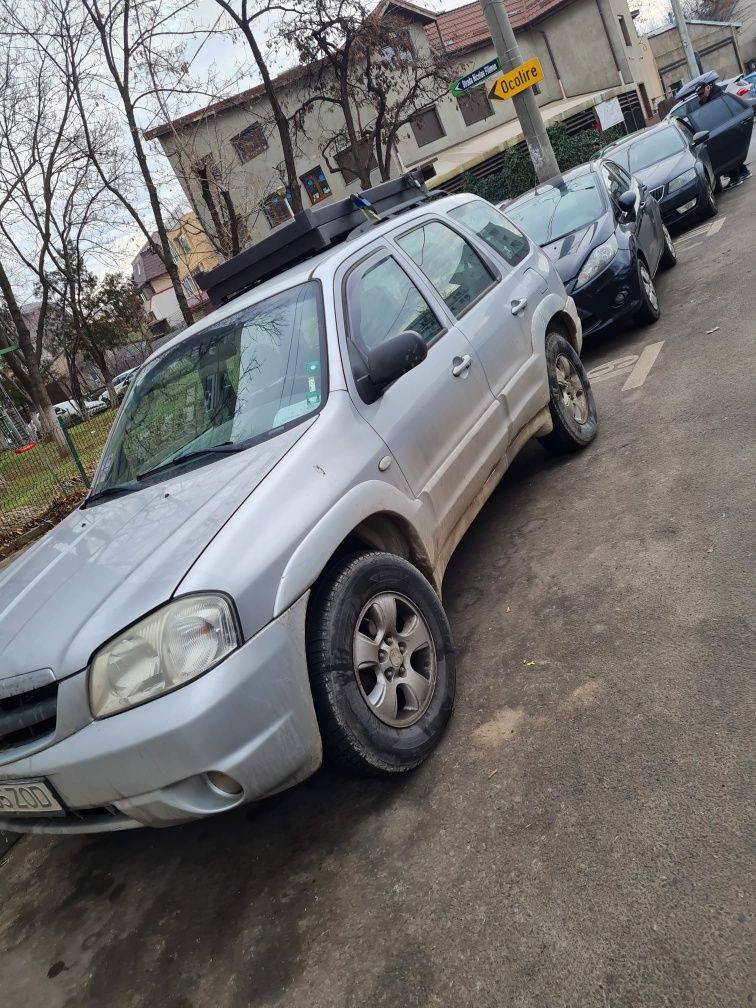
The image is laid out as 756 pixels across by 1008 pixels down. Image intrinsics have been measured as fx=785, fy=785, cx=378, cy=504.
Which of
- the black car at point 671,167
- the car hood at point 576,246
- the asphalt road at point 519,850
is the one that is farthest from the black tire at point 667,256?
the asphalt road at point 519,850

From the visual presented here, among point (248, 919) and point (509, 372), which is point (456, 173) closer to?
point (509, 372)

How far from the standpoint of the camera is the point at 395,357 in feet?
10.2

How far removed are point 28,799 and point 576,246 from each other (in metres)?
6.86

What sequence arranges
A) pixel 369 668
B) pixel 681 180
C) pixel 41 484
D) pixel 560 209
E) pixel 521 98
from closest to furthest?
pixel 369 668 < pixel 560 209 < pixel 41 484 < pixel 681 180 < pixel 521 98

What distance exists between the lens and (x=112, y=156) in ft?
60.3

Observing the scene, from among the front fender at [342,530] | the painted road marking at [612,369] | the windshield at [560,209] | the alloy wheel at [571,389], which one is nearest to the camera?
the front fender at [342,530]

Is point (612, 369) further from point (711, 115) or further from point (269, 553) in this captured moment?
point (711, 115)

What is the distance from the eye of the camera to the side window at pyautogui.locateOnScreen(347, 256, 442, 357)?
11.5ft

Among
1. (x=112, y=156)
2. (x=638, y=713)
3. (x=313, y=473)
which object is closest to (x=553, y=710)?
(x=638, y=713)

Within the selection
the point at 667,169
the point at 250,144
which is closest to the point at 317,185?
the point at 250,144

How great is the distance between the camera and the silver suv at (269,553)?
7.64ft

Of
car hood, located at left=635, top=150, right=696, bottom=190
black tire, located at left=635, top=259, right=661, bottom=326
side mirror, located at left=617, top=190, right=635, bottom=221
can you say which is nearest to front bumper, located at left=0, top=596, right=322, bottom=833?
black tire, located at left=635, top=259, right=661, bottom=326

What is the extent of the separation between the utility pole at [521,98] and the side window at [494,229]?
6872mm

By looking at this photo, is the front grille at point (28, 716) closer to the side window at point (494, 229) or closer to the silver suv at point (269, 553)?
the silver suv at point (269, 553)
